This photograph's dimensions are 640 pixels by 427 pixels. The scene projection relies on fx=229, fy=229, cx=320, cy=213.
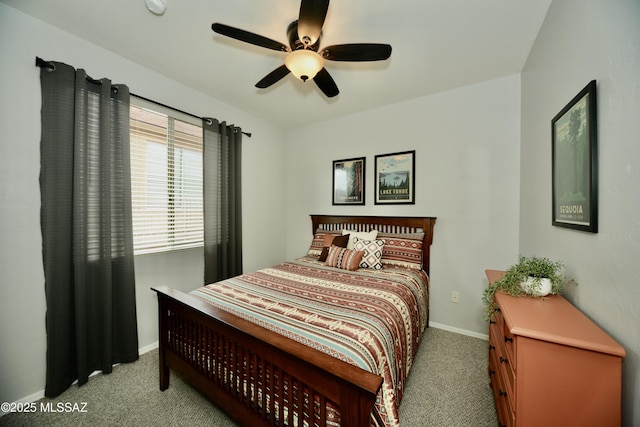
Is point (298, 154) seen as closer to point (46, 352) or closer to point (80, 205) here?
point (80, 205)

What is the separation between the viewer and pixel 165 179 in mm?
2383

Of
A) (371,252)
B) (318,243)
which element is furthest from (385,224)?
(318,243)

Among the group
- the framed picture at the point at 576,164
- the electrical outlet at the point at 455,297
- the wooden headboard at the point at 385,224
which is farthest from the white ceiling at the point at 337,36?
the electrical outlet at the point at 455,297

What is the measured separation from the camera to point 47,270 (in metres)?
1.65

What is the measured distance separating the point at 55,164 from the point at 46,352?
4.52ft

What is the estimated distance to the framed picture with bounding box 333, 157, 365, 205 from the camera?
3195 mm

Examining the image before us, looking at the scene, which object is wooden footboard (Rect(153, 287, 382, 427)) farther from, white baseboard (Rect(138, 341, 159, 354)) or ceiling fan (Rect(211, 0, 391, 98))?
ceiling fan (Rect(211, 0, 391, 98))

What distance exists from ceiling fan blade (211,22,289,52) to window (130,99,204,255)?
1.37m

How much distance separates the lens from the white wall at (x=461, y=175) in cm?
235

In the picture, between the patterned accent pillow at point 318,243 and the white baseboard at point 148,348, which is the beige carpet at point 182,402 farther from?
the patterned accent pillow at point 318,243

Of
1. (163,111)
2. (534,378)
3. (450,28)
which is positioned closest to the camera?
(534,378)

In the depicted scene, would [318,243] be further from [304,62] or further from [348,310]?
[304,62]

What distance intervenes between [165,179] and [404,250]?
8.86 feet

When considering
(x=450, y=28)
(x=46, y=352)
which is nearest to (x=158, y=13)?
(x=450, y=28)
